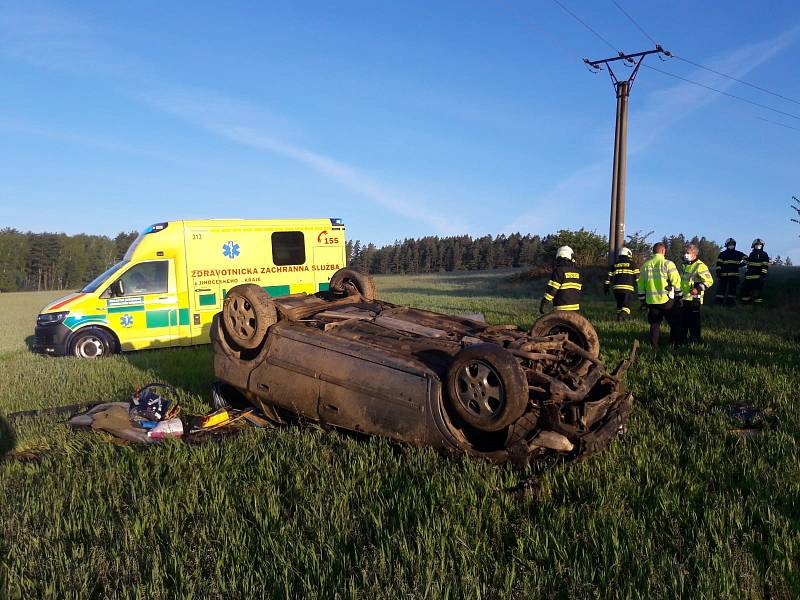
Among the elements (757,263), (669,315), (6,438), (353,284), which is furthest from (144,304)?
(757,263)

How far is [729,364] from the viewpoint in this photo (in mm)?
7590

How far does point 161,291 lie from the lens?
1116 cm

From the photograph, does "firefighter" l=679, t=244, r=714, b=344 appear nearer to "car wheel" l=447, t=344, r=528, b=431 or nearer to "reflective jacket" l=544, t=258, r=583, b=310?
"reflective jacket" l=544, t=258, r=583, b=310

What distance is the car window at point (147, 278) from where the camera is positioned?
11.1 m

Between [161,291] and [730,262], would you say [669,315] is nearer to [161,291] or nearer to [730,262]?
[730,262]

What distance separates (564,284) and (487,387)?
496 centimetres

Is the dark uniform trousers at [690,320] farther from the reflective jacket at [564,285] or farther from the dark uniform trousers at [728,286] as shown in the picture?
the dark uniform trousers at [728,286]

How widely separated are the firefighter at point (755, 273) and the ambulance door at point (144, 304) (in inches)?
572

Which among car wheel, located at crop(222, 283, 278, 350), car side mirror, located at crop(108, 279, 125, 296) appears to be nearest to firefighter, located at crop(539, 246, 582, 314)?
car wheel, located at crop(222, 283, 278, 350)

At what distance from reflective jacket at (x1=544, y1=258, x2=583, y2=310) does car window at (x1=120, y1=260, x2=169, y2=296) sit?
7339 mm

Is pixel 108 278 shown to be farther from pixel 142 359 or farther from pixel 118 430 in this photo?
pixel 118 430

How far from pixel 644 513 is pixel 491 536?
3.20ft

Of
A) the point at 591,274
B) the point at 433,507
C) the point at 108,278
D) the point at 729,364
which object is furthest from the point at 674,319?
the point at 591,274

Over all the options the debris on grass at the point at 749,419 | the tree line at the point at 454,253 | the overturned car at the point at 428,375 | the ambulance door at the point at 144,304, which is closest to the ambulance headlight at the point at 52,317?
the ambulance door at the point at 144,304
